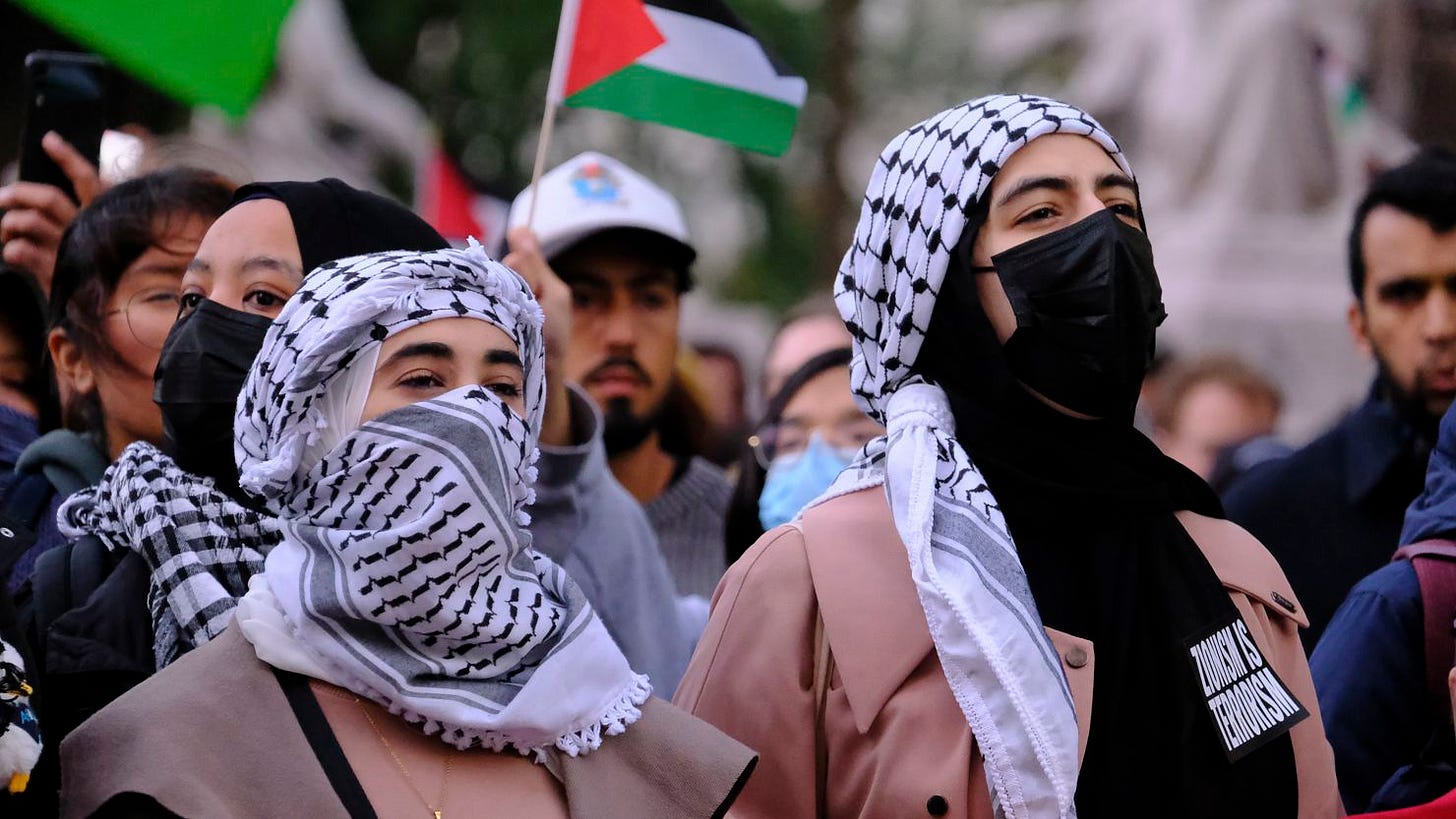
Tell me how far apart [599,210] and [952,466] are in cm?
259

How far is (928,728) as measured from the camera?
330cm

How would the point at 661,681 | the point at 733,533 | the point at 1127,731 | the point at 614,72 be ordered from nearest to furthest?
1. the point at 1127,731
2. the point at 661,681
3. the point at 614,72
4. the point at 733,533

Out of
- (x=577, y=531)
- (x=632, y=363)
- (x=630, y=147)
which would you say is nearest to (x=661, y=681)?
(x=577, y=531)

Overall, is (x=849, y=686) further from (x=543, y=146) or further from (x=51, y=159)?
(x=51, y=159)

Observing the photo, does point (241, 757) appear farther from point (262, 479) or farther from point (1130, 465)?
point (1130, 465)

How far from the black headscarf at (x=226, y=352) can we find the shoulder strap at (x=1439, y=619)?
6.95ft

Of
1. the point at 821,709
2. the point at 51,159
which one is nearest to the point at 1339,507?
the point at 821,709

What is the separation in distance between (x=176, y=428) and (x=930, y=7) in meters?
24.0

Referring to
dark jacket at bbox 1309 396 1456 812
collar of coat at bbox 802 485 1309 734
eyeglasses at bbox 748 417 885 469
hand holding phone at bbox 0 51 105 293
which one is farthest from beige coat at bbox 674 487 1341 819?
hand holding phone at bbox 0 51 105 293

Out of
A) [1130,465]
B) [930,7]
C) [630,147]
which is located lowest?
[630,147]

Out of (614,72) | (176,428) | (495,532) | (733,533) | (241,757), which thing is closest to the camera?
(241,757)

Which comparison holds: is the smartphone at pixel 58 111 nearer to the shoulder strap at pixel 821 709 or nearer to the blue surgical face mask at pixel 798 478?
the blue surgical face mask at pixel 798 478

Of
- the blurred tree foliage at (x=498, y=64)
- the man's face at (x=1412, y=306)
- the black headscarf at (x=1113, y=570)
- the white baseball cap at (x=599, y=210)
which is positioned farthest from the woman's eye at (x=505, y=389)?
the blurred tree foliage at (x=498, y=64)

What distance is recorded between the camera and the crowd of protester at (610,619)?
3.10 meters
